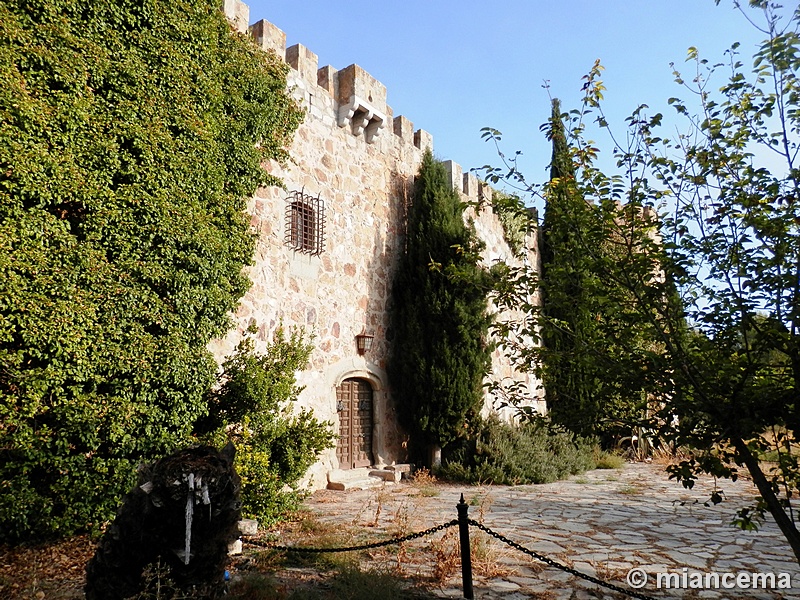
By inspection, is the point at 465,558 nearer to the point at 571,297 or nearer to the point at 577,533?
the point at 571,297

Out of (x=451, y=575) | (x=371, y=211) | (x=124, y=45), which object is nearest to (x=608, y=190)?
(x=451, y=575)

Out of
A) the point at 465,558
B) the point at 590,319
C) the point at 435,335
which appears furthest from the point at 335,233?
the point at 590,319

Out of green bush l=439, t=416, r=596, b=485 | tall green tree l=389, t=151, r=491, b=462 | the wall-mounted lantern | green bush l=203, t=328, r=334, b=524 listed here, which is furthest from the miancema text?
the wall-mounted lantern

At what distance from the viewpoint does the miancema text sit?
4445 mm

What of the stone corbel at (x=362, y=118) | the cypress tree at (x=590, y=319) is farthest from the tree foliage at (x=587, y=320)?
the stone corbel at (x=362, y=118)

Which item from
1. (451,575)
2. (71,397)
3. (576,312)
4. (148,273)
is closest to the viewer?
(576,312)

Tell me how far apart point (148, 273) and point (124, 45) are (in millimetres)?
2436

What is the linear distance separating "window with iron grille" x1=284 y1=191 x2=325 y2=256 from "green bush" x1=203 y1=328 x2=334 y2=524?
7.30ft

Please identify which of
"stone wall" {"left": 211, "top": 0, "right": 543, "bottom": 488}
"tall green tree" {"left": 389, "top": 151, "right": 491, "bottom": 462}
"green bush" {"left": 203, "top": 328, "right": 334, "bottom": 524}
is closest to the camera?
"green bush" {"left": 203, "top": 328, "right": 334, "bottom": 524}

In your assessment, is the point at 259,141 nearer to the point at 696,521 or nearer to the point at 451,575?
the point at 451,575

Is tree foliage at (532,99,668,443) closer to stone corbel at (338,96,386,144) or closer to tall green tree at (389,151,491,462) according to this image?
tall green tree at (389,151,491,462)

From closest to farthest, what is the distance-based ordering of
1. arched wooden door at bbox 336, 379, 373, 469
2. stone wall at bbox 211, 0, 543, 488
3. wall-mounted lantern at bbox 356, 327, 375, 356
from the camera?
stone wall at bbox 211, 0, 543, 488, arched wooden door at bbox 336, 379, 373, 469, wall-mounted lantern at bbox 356, 327, 375, 356

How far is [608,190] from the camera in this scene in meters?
3.50

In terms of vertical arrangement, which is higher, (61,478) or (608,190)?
(608,190)
